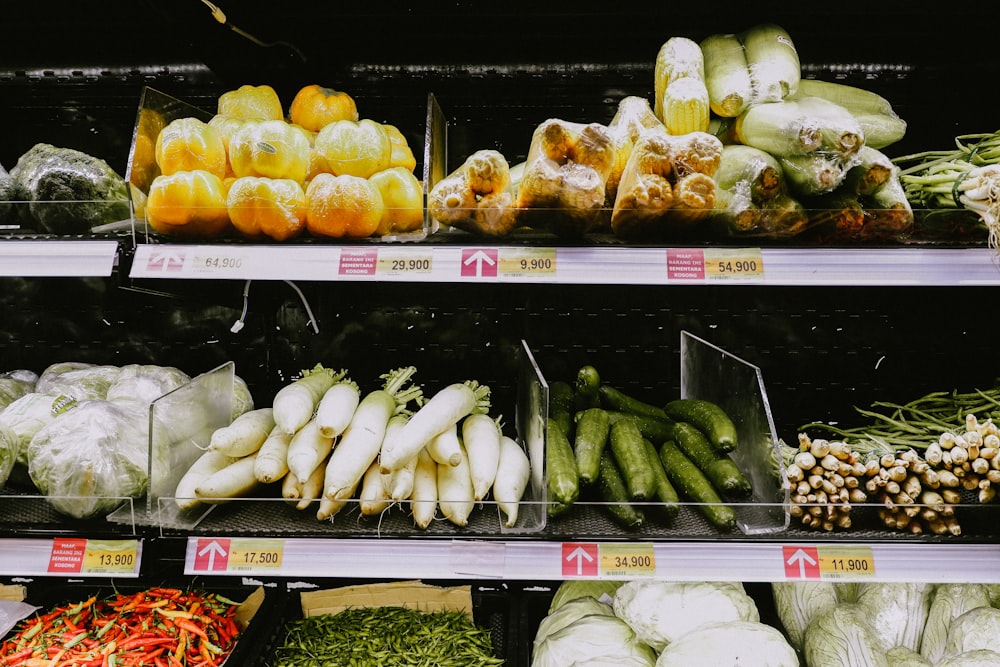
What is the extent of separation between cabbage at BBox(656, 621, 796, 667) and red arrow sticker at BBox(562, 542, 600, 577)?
12.6 inches

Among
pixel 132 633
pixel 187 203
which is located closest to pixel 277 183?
pixel 187 203

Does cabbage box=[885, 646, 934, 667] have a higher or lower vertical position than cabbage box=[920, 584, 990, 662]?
lower

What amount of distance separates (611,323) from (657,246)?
617mm

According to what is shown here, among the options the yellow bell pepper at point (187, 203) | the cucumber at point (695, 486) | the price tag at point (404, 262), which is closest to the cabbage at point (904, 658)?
the cucumber at point (695, 486)

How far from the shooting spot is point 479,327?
1.83 meters

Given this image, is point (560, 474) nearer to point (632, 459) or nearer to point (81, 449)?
point (632, 459)

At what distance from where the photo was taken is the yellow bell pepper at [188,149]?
1.31 m

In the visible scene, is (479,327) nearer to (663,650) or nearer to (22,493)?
(663,650)

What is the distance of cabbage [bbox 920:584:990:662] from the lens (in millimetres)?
1498

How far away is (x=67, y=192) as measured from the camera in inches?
53.5

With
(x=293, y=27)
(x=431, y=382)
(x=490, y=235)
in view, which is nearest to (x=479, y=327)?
(x=431, y=382)

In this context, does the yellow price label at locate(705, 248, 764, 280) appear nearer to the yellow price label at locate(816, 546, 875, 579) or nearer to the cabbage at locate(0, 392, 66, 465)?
the yellow price label at locate(816, 546, 875, 579)

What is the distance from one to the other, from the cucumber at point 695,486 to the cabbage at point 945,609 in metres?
0.63

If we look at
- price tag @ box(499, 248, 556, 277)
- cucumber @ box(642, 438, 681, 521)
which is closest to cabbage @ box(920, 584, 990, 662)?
cucumber @ box(642, 438, 681, 521)
